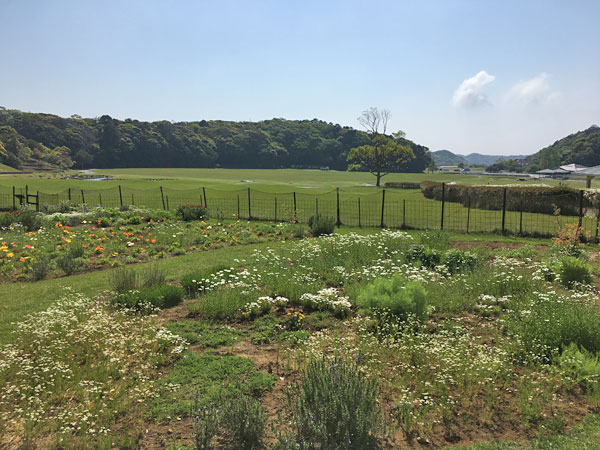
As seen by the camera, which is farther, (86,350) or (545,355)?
(86,350)

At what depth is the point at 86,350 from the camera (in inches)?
242

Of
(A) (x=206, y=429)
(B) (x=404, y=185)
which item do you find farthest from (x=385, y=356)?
(B) (x=404, y=185)

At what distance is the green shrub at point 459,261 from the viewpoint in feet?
33.5

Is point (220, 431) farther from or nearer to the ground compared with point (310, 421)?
nearer to the ground

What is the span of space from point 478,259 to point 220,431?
345 inches

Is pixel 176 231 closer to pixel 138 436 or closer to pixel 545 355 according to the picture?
pixel 138 436

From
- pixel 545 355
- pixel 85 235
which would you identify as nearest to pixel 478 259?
pixel 545 355

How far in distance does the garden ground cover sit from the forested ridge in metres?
91.8

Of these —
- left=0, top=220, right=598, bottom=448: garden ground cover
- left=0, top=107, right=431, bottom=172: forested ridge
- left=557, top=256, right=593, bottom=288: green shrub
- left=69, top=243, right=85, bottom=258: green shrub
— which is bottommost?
left=0, top=220, right=598, bottom=448: garden ground cover

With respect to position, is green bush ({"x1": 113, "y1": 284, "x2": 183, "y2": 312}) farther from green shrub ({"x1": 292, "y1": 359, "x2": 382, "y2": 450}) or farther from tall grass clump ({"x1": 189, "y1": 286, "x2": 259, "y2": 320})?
green shrub ({"x1": 292, "y1": 359, "x2": 382, "y2": 450})

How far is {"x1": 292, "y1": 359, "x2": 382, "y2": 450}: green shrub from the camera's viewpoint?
3775 mm

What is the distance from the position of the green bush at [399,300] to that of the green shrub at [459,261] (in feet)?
11.9

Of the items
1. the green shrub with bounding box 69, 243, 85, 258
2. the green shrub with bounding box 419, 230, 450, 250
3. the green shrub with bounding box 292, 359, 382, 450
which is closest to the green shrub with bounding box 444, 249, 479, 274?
the green shrub with bounding box 419, 230, 450, 250

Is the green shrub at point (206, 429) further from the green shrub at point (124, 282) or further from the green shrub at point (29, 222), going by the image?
the green shrub at point (29, 222)
